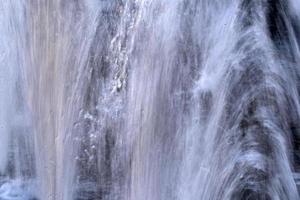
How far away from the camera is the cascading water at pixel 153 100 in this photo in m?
4.07

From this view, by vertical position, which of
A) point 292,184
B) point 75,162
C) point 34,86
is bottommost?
point 292,184

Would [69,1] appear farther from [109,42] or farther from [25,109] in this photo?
[25,109]

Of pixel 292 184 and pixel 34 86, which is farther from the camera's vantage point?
pixel 34 86

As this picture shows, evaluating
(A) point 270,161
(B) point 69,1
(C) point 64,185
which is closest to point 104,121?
(C) point 64,185

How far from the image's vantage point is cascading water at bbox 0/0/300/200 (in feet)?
13.4

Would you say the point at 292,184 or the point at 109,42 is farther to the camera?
the point at 109,42

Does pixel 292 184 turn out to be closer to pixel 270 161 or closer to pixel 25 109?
pixel 270 161

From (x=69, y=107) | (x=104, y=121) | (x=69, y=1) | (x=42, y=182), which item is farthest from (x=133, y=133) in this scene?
(x=69, y=1)

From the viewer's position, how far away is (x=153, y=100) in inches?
164

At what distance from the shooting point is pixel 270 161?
160 inches

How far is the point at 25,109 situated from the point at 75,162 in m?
0.60

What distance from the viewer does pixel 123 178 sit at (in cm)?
418

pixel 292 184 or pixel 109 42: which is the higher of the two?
pixel 109 42

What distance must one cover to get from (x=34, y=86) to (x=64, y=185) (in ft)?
2.69
